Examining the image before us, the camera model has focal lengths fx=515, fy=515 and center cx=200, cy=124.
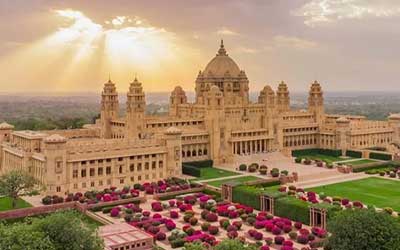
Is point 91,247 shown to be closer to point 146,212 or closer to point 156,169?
point 146,212

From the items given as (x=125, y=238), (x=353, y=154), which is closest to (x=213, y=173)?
(x=353, y=154)

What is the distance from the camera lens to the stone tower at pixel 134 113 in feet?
281

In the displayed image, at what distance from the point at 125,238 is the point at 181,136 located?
39.0 m

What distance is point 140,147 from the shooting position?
71.4 meters

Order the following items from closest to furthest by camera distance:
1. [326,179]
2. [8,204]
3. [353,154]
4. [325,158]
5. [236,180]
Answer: [8,204] → [236,180] → [326,179] → [325,158] → [353,154]

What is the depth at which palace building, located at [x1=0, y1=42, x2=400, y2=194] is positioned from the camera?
67.0 m

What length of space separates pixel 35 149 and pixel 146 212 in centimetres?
2441

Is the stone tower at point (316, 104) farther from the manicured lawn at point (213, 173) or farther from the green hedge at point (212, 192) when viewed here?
the green hedge at point (212, 192)

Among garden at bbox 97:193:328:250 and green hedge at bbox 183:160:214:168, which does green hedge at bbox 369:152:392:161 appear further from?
garden at bbox 97:193:328:250

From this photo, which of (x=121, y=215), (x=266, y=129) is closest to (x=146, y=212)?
(x=121, y=215)

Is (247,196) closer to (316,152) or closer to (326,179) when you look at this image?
(326,179)

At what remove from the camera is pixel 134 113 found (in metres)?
85.9

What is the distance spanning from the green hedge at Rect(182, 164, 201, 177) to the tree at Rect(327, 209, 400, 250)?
38503mm

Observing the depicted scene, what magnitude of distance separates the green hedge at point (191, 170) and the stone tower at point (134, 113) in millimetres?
12359
